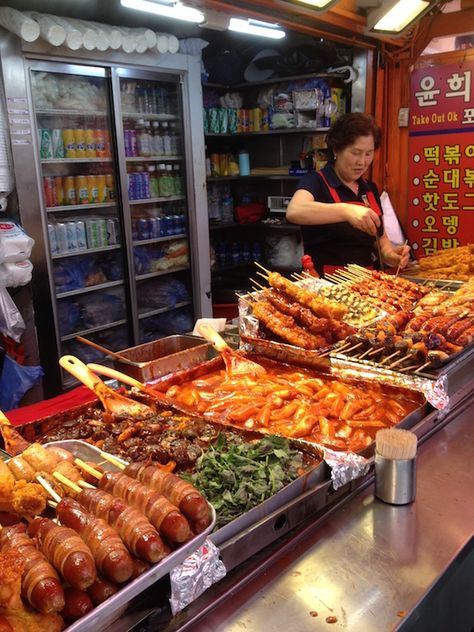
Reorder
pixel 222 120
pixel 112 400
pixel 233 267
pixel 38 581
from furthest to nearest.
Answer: pixel 233 267, pixel 222 120, pixel 112 400, pixel 38 581

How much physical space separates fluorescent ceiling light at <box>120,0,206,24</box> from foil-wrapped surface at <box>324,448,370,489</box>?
363 cm

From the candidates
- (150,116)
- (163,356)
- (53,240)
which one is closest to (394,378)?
(163,356)

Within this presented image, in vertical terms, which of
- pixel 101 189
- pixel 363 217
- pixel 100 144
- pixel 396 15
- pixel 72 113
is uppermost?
pixel 396 15

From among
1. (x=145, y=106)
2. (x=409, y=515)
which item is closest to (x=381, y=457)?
(x=409, y=515)

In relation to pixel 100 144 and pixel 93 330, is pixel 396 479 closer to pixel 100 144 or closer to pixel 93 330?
pixel 93 330

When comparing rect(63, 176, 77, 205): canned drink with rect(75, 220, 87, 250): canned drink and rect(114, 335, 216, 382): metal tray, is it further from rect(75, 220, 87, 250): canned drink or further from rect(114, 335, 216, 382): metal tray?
rect(114, 335, 216, 382): metal tray

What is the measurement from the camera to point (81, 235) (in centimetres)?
570

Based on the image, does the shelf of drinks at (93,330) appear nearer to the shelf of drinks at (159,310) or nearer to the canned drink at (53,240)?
the shelf of drinks at (159,310)

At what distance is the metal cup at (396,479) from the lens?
1.94 m

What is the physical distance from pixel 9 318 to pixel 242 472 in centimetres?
357

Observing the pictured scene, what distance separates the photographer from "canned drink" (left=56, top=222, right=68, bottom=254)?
5.50m

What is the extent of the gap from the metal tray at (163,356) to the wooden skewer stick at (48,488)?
1.19 m

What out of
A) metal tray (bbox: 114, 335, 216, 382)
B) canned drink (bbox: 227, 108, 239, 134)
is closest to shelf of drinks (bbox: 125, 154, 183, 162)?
canned drink (bbox: 227, 108, 239, 134)

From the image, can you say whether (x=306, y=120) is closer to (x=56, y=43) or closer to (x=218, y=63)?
(x=218, y=63)
